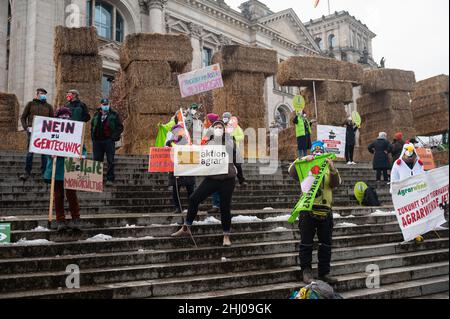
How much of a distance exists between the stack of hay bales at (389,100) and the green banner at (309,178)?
47.6 feet

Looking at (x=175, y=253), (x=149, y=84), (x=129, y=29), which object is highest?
(x=129, y=29)

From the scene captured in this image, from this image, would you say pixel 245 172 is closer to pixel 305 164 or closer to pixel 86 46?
pixel 305 164

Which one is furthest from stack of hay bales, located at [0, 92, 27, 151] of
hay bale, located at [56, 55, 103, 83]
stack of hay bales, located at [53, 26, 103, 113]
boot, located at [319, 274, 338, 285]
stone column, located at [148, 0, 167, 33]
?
stone column, located at [148, 0, 167, 33]

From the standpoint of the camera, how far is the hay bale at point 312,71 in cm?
1823

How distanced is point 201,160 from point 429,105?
17729 mm

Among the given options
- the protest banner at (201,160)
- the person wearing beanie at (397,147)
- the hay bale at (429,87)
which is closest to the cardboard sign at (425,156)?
the person wearing beanie at (397,147)

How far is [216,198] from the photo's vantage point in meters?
8.27

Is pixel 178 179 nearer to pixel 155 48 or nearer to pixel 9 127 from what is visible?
pixel 155 48

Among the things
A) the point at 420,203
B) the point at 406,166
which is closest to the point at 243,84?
the point at 406,166

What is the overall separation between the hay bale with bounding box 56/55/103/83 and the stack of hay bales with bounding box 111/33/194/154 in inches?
52.4

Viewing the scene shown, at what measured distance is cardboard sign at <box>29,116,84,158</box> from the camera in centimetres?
662

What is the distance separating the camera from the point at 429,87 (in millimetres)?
21031

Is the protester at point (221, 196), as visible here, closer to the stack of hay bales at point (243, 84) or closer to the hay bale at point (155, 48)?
the hay bale at point (155, 48)

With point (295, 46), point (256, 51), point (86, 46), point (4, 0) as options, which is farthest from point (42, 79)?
point (295, 46)
